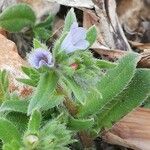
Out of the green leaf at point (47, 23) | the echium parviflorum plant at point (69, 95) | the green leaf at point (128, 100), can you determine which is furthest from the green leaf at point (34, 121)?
the green leaf at point (47, 23)

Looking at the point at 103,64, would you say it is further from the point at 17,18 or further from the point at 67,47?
the point at 17,18

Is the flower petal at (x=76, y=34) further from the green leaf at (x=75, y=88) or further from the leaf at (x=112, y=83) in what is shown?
the leaf at (x=112, y=83)

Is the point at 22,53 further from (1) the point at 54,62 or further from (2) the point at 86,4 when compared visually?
(1) the point at 54,62

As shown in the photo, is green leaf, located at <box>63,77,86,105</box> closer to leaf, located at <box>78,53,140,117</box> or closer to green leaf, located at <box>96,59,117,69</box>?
green leaf, located at <box>96,59,117,69</box>

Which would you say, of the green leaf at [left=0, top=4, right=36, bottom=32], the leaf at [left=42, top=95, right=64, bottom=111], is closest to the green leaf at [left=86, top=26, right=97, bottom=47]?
the leaf at [left=42, top=95, right=64, bottom=111]

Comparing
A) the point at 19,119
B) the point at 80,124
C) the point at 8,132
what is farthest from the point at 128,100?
the point at 8,132

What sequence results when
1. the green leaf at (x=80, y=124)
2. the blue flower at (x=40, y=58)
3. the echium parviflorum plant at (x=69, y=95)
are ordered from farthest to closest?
the green leaf at (x=80, y=124) → the echium parviflorum plant at (x=69, y=95) → the blue flower at (x=40, y=58)

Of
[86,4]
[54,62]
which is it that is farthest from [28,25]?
[54,62]

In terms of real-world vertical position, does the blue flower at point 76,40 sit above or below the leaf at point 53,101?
above
